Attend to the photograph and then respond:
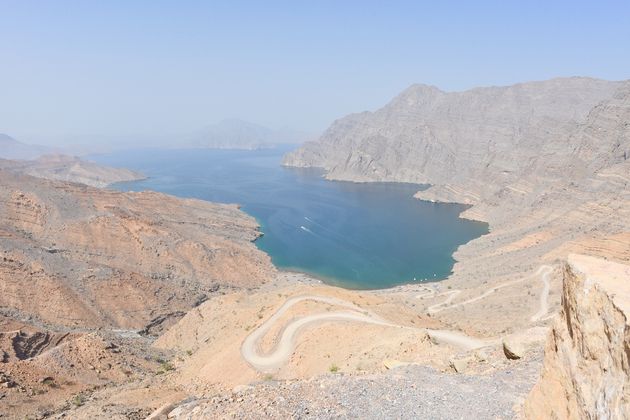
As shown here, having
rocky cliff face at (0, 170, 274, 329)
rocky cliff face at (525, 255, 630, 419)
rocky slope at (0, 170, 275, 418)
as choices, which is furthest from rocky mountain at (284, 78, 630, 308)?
rocky cliff face at (525, 255, 630, 419)

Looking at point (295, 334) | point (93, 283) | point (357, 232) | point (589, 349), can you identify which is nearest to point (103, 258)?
point (93, 283)

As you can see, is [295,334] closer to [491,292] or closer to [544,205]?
[491,292]

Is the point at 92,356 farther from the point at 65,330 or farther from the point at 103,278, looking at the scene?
the point at 103,278

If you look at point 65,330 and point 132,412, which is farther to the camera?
point 65,330

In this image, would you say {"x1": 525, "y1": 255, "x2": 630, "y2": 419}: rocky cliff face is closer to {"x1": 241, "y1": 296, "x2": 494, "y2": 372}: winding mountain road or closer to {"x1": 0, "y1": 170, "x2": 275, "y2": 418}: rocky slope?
{"x1": 241, "y1": 296, "x2": 494, "y2": 372}: winding mountain road

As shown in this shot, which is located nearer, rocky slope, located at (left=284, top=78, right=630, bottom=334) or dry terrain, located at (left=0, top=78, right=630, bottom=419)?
dry terrain, located at (left=0, top=78, right=630, bottom=419)

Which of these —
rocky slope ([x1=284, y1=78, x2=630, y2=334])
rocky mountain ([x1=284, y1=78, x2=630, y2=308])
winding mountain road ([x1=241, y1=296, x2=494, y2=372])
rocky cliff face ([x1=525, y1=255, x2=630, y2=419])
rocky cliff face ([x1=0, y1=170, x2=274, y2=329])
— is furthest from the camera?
rocky mountain ([x1=284, y1=78, x2=630, y2=308])

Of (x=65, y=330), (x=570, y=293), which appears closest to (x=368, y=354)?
(x=570, y=293)

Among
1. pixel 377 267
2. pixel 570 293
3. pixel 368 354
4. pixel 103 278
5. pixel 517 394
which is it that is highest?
pixel 570 293

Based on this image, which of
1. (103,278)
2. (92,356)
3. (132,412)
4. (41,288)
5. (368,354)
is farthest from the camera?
(103,278)
